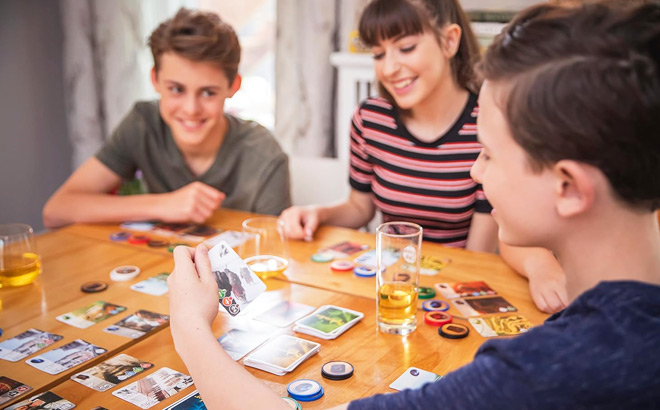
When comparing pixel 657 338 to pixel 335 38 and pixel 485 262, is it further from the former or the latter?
pixel 335 38

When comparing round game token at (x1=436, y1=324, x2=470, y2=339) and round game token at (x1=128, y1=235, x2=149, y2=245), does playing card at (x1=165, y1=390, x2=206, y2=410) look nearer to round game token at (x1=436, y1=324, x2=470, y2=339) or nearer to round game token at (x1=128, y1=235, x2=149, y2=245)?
round game token at (x1=436, y1=324, x2=470, y2=339)

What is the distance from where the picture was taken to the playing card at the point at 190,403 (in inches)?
36.0

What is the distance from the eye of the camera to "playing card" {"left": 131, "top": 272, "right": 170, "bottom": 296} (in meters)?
1.36

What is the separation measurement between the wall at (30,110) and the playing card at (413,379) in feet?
10.6

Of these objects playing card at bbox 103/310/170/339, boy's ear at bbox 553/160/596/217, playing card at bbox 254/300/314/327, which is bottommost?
playing card at bbox 103/310/170/339

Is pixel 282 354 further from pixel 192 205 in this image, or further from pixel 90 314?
pixel 192 205

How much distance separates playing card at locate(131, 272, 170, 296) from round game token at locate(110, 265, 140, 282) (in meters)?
0.04

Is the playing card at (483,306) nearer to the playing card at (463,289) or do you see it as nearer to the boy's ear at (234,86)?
the playing card at (463,289)

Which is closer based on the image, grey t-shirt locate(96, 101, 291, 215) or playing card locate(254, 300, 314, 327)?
playing card locate(254, 300, 314, 327)

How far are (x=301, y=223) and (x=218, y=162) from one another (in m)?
0.54

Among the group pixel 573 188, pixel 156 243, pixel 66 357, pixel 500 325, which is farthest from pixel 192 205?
pixel 573 188

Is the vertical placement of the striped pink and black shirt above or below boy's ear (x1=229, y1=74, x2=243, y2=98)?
below

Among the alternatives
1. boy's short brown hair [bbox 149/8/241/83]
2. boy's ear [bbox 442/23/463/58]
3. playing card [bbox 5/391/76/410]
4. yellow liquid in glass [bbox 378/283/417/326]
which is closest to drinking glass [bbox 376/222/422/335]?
yellow liquid in glass [bbox 378/283/417/326]

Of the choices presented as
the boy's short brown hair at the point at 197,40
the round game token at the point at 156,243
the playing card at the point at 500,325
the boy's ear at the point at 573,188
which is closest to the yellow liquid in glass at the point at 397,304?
the playing card at the point at 500,325
